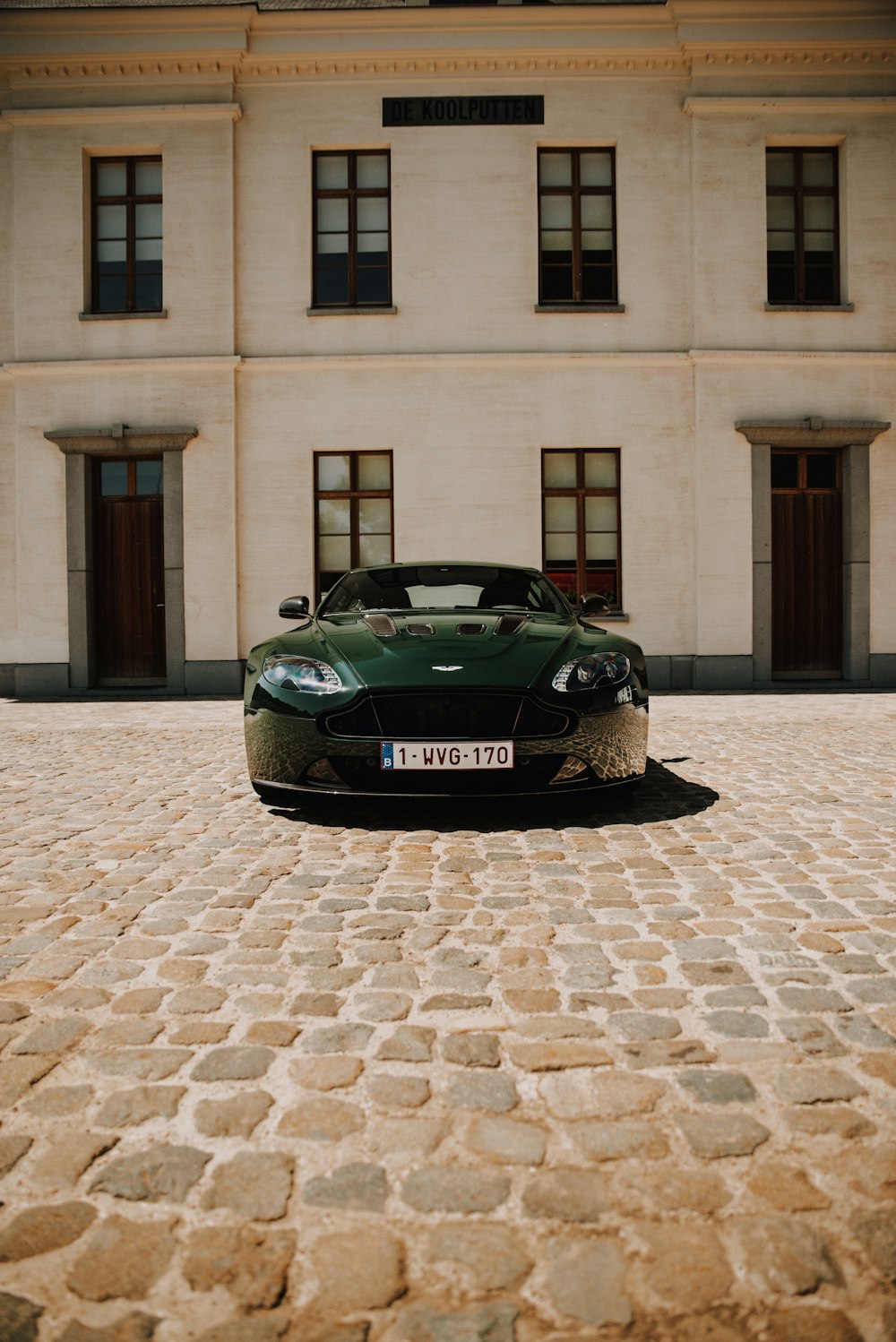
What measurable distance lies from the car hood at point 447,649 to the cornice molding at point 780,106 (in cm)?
1058

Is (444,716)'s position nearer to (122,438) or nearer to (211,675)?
(211,675)

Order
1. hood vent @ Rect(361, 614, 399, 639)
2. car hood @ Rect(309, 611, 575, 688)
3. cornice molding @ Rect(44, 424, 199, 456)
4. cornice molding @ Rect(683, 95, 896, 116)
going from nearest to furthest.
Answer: car hood @ Rect(309, 611, 575, 688), hood vent @ Rect(361, 614, 399, 639), cornice molding @ Rect(683, 95, 896, 116), cornice molding @ Rect(44, 424, 199, 456)

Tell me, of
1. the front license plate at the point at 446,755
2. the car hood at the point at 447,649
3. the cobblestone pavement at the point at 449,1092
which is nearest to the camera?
the cobblestone pavement at the point at 449,1092

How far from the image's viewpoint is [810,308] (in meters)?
12.7

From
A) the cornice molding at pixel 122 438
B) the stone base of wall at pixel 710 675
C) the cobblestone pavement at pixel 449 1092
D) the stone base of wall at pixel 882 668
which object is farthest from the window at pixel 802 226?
the cobblestone pavement at pixel 449 1092

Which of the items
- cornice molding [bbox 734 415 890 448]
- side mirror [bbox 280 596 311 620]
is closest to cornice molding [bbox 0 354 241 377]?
cornice molding [bbox 734 415 890 448]

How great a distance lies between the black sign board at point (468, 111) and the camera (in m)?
12.7

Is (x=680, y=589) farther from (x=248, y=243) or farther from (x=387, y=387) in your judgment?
(x=248, y=243)

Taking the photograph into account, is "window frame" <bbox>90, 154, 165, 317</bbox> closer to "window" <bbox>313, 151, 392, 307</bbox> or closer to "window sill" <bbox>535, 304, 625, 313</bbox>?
"window" <bbox>313, 151, 392, 307</bbox>

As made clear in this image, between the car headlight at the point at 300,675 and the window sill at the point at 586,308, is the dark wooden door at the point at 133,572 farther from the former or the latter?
the car headlight at the point at 300,675

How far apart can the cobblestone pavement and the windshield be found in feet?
6.44

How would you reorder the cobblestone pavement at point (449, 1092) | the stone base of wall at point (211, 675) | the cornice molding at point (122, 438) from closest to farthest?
the cobblestone pavement at point (449, 1092)
the cornice molding at point (122, 438)
the stone base of wall at point (211, 675)

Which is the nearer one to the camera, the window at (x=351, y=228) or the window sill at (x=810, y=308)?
the window sill at (x=810, y=308)

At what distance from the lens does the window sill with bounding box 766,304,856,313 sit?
41.7 ft
